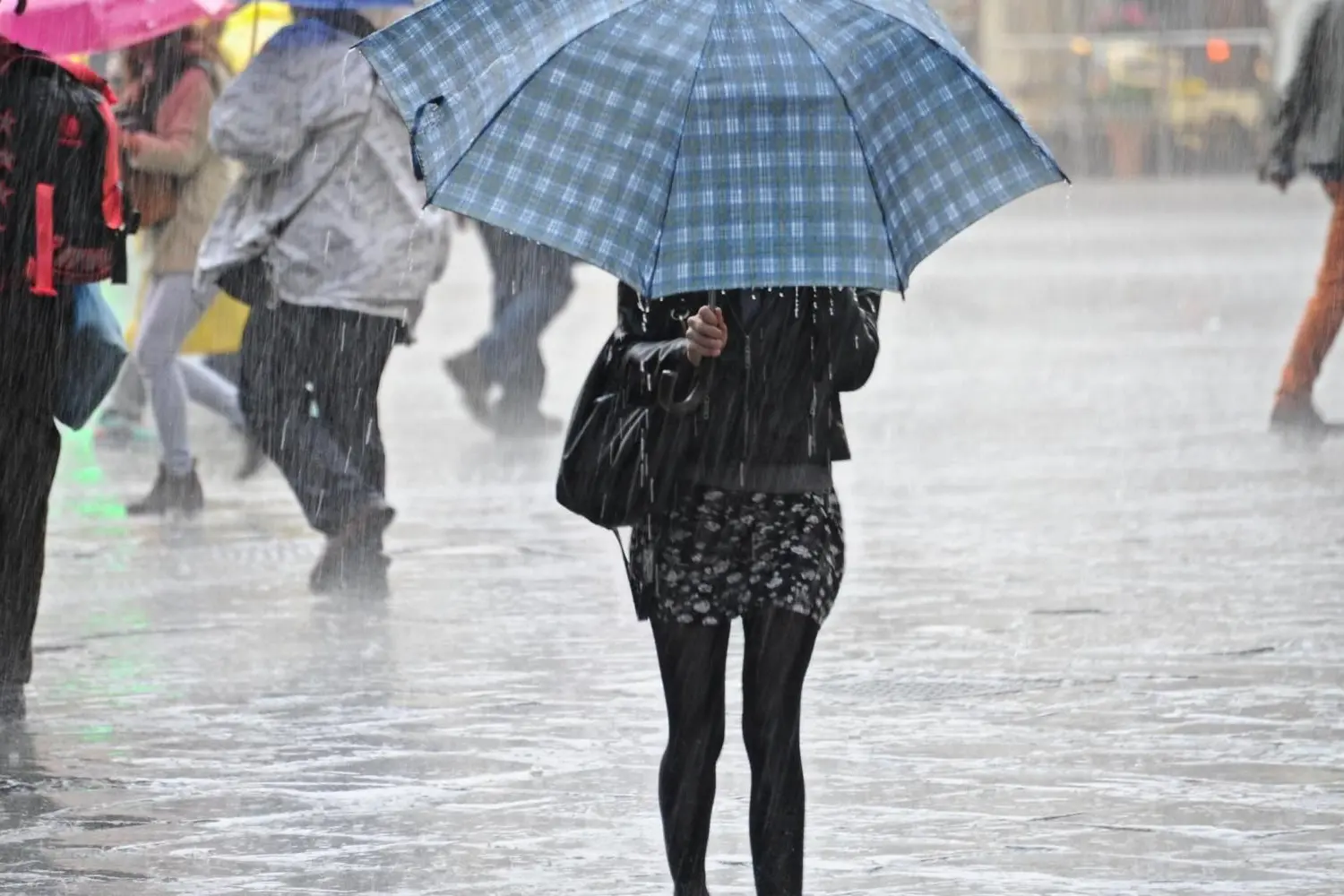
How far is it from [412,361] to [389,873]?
38.6 feet

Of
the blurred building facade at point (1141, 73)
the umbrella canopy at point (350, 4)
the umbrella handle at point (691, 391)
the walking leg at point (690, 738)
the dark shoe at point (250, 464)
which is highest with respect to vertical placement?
the umbrella canopy at point (350, 4)

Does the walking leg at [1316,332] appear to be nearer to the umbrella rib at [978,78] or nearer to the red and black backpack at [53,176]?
the red and black backpack at [53,176]

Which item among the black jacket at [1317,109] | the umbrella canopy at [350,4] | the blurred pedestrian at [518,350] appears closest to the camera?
the umbrella canopy at [350,4]

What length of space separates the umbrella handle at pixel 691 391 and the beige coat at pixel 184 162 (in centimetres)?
565

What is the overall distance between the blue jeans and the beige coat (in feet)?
7.52

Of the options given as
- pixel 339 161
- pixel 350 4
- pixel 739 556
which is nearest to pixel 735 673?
pixel 339 161

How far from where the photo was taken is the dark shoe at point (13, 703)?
7.36 metres

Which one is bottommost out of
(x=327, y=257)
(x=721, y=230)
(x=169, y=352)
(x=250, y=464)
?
(x=250, y=464)

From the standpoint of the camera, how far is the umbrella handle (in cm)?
478

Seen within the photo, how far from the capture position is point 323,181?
30.5 ft

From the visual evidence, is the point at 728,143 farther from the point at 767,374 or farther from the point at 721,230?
the point at 767,374

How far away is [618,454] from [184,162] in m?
6.29

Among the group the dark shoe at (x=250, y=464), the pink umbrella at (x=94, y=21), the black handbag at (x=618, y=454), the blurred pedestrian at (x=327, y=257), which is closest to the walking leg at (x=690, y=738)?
the black handbag at (x=618, y=454)

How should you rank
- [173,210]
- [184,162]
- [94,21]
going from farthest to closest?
[173,210]
[184,162]
[94,21]
